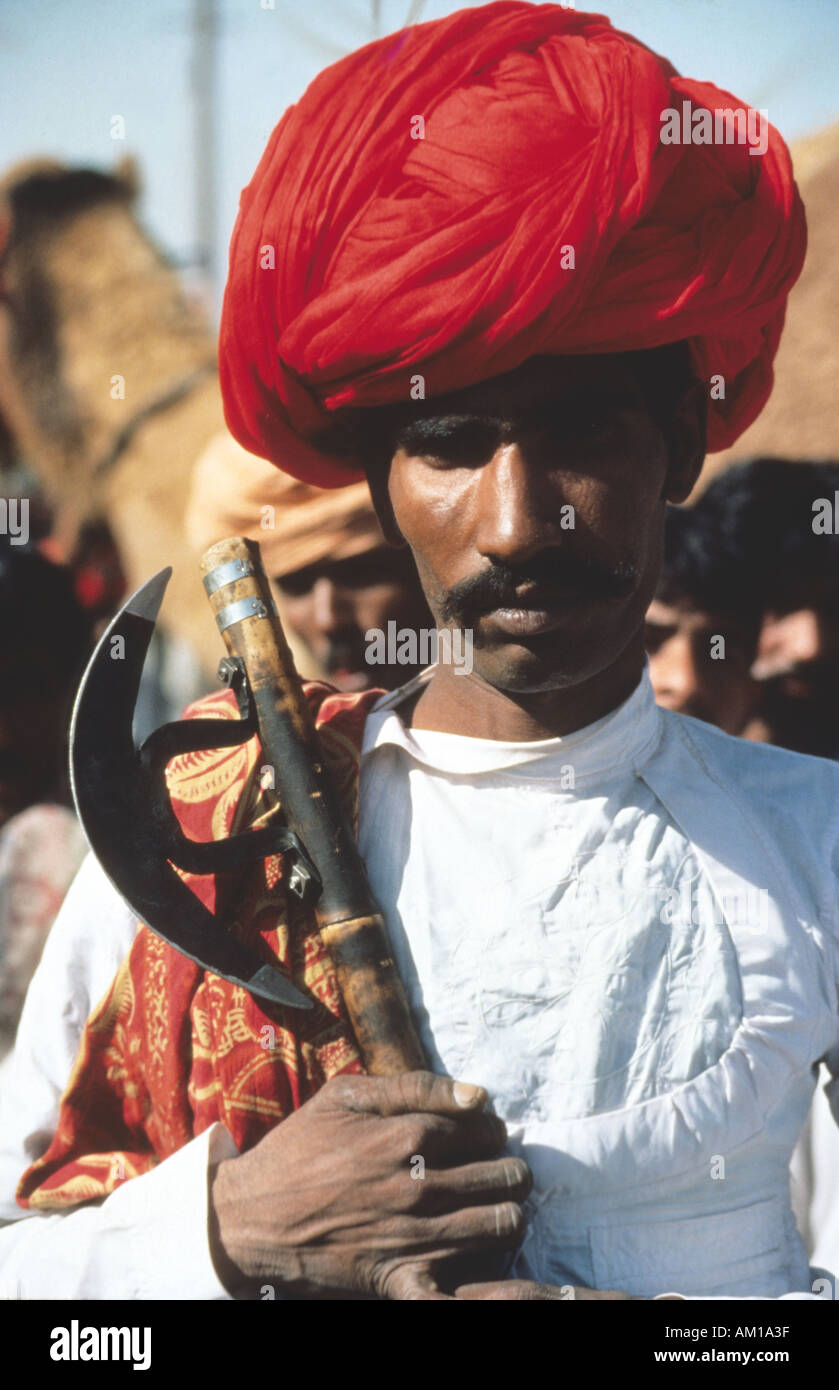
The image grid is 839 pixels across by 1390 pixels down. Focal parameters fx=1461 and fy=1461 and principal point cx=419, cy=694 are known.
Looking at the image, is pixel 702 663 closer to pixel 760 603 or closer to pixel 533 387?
pixel 760 603

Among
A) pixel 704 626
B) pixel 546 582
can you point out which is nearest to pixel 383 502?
pixel 546 582

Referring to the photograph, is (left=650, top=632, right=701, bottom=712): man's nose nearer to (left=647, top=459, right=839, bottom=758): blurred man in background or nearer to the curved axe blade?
(left=647, top=459, right=839, bottom=758): blurred man in background

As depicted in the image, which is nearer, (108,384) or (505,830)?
(505,830)

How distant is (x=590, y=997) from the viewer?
5.73ft

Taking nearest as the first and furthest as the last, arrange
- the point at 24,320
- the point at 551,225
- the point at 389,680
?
the point at 551,225, the point at 389,680, the point at 24,320

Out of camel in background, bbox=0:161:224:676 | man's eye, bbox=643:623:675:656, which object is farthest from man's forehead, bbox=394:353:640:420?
camel in background, bbox=0:161:224:676

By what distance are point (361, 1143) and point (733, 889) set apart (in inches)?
22.0

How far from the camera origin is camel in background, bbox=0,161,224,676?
3.35 metres

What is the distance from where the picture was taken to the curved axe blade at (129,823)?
1.67m

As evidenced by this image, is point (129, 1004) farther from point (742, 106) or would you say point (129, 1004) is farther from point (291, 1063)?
point (742, 106)

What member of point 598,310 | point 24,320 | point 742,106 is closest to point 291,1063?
point 598,310

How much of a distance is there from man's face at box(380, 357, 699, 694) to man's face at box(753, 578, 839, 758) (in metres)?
1.55

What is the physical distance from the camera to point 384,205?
5.54ft

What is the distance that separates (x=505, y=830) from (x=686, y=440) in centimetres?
55
